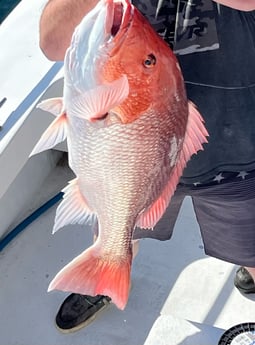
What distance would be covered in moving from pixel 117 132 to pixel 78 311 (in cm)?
110

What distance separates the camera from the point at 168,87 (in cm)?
109

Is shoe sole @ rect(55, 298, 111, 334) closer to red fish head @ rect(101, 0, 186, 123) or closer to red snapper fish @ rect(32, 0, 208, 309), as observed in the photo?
red snapper fish @ rect(32, 0, 208, 309)

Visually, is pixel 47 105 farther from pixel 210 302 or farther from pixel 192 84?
pixel 210 302

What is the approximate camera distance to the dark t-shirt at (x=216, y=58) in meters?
1.40

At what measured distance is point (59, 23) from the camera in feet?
4.25

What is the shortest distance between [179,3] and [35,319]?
1098mm

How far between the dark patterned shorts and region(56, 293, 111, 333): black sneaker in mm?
352

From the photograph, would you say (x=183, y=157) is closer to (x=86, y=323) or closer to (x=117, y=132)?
(x=117, y=132)

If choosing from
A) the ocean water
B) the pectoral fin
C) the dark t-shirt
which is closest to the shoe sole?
the dark t-shirt

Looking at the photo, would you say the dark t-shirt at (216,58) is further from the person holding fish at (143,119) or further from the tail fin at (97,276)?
the tail fin at (97,276)

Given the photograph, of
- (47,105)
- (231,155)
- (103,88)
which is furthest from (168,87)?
(231,155)

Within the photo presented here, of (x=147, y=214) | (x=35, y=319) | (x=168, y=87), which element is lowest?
(x=35, y=319)

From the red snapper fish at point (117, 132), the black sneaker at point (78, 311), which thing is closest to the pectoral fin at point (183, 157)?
the red snapper fish at point (117, 132)

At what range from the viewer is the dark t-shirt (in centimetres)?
140
